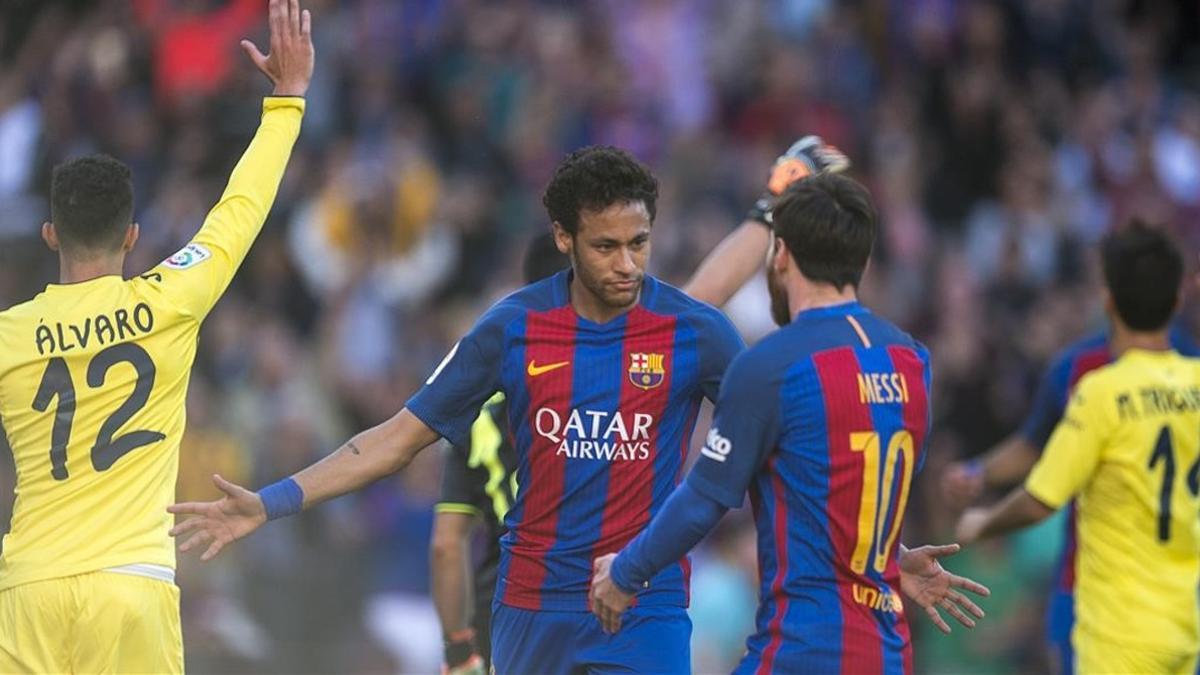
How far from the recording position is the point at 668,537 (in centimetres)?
595

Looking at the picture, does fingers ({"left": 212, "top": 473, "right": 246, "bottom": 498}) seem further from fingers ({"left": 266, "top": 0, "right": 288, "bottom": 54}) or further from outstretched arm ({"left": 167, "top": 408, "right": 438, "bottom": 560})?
fingers ({"left": 266, "top": 0, "right": 288, "bottom": 54})

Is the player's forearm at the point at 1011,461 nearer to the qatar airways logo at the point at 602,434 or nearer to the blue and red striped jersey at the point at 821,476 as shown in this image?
the qatar airways logo at the point at 602,434

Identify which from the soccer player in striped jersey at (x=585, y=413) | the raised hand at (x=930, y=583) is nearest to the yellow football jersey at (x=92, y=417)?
the soccer player in striped jersey at (x=585, y=413)

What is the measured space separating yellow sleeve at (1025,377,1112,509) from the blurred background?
4.82 metres

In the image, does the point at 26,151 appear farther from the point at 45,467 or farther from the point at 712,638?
the point at 45,467

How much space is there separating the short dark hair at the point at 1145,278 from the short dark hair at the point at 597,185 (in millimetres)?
2140

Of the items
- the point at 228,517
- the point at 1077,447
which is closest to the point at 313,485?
the point at 228,517

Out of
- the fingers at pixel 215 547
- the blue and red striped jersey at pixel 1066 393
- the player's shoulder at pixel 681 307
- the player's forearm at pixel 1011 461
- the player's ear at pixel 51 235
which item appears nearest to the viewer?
the fingers at pixel 215 547

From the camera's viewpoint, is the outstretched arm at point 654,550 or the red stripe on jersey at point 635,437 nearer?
the outstretched arm at point 654,550

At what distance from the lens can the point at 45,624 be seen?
21.2 feet

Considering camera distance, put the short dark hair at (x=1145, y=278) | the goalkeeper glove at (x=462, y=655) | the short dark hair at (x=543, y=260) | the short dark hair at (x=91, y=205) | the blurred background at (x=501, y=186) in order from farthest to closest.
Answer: the blurred background at (x=501, y=186) → the goalkeeper glove at (x=462, y=655) → the short dark hair at (x=543, y=260) → the short dark hair at (x=1145, y=278) → the short dark hair at (x=91, y=205)

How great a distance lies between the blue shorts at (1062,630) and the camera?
8.95 m

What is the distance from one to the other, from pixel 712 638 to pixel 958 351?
10.3 feet

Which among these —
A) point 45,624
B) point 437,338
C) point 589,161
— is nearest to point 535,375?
point 589,161
